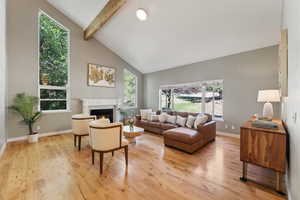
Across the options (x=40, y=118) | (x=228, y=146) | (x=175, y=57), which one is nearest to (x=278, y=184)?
(x=228, y=146)

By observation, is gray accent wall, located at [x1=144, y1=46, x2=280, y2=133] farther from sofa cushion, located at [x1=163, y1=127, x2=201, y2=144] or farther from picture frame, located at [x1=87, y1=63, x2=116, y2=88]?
picture frame, located at [x1=87, y1=63, x2=116, y2=88]

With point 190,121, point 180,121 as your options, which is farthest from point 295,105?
point 180,121

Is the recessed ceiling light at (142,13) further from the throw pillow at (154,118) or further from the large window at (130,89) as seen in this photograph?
the large window at (130,89)

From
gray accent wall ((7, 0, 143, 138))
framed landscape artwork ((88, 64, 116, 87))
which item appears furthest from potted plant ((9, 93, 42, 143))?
framed landscape artwork ((88, 64, 116, 87))

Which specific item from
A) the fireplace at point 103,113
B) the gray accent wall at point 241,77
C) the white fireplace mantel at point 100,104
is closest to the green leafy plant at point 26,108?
the white fireplace mantel at point 100,104

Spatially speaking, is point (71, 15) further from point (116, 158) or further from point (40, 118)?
point (116, 158)

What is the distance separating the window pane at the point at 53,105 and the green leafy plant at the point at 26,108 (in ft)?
1.50

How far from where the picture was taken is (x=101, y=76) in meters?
5.78

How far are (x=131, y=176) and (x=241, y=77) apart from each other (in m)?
4.25

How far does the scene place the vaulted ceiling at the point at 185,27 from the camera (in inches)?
117

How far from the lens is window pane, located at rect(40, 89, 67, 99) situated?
4.50 m

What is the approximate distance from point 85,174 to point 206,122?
124 inches

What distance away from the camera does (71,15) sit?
478 cm

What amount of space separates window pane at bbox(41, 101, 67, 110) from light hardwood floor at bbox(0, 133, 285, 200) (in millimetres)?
1535
